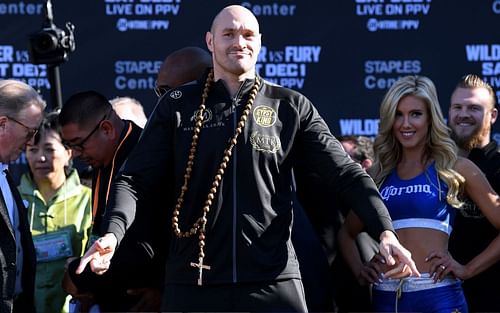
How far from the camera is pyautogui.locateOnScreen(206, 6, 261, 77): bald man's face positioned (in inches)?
139

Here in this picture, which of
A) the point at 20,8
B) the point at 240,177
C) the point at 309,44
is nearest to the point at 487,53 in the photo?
the point at 309,44

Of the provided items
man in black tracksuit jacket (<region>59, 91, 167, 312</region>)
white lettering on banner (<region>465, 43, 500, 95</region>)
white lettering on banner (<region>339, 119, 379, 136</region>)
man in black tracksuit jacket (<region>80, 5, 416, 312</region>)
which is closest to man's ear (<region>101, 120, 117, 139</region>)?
man in black tracksuit jacket (<region>59, 91, 167, 312</region>)

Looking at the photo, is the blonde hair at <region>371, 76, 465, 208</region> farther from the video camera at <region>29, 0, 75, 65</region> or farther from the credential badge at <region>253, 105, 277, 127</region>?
the video camera at <region>29, 0, 75, 65</region>

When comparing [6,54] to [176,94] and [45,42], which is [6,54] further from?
[176,94]

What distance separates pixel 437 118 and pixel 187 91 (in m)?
1.44

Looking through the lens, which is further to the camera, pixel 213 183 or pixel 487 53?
pixel 487 53

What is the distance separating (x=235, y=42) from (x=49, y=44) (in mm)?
2333

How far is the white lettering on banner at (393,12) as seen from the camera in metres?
5.99

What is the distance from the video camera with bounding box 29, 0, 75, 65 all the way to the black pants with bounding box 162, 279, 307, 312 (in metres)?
2.56

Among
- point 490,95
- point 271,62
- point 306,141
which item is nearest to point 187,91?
point 306,141

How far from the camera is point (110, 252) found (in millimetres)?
3133

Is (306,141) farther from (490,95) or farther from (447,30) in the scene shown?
(447,30)

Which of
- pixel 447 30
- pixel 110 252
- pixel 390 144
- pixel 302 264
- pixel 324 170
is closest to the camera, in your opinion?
pixel 110 252

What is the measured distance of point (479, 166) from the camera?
15.6 ft
